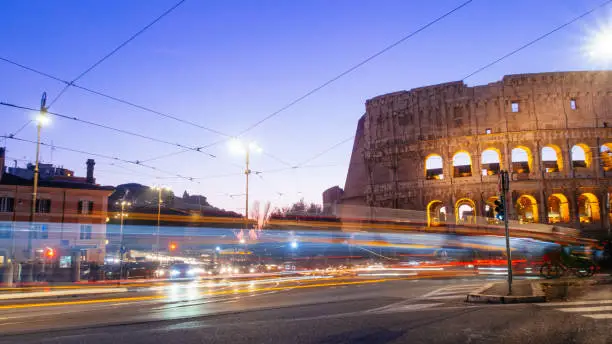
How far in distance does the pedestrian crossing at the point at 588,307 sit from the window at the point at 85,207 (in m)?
41.8

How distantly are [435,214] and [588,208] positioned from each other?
14770 millimetres

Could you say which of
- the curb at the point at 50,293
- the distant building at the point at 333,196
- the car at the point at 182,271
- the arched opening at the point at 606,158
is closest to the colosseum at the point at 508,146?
the arched opening at the point at 606,158

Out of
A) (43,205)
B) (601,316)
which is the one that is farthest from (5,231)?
(601,316)

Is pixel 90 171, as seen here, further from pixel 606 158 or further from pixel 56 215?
pixel 606 158

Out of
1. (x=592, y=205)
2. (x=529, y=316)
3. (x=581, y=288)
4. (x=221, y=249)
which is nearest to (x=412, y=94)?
(x=592, y=205)

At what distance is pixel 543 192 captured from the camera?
45.3 metres

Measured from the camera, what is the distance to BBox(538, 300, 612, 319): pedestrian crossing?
780 centimetres

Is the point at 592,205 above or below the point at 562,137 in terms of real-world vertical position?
below

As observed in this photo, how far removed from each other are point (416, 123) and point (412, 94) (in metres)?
3.32

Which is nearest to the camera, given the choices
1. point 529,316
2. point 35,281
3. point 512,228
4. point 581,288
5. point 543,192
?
point 529,316

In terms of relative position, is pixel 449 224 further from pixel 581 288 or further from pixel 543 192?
pixel 581 288

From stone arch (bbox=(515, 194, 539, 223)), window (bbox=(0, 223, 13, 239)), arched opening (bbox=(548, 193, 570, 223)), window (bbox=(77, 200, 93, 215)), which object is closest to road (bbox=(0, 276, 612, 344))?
window (bbox=(0, 223, 13, 239))

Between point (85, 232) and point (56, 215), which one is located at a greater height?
point (56, 215)

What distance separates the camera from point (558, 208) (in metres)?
48.1
